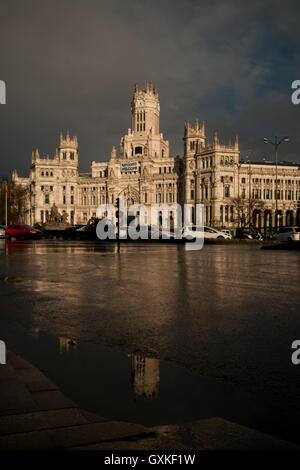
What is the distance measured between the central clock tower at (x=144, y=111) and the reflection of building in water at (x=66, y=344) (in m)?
129

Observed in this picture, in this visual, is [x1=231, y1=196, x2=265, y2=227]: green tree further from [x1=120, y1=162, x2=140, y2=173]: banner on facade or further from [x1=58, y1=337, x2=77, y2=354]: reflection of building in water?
[x1=58, y1=337, x2=77, y2=354]: reflection of building in water

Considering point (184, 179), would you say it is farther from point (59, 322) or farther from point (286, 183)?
point (59, 322)

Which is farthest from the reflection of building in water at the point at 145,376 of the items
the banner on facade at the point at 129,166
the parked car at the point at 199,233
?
the banner on facade at the point at 129,166

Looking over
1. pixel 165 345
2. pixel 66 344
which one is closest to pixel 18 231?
pixel 66 344

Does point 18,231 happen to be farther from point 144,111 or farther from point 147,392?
point 144,111

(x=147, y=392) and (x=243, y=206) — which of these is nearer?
(x=147, y=392)

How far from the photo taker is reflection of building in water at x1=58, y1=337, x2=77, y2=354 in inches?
214

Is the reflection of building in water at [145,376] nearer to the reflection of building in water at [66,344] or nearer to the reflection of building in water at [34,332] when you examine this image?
the reflection of building in water at [66,344]

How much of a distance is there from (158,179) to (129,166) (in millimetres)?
8810

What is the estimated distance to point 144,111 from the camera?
134m

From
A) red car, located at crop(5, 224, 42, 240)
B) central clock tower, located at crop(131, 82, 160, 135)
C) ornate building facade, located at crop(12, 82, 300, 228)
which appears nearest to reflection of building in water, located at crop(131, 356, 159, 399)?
red car, located at crop(5, 224, 42, 240)

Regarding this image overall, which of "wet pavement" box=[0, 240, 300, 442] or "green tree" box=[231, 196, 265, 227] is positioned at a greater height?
"green tree" box=[231, 196, 265, 227]

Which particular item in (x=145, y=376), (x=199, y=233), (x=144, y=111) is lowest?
(x=145, y=376)
